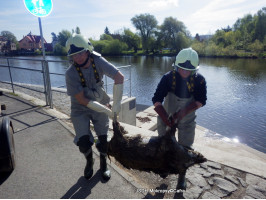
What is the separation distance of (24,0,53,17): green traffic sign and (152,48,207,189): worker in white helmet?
4460 mm

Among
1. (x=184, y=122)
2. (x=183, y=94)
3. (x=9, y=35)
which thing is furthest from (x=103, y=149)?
(x=9, y=35)

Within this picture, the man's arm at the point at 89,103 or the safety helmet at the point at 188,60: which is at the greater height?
the safety helmet at the point at 188,60

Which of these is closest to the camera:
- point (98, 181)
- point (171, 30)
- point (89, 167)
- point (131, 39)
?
point (98, 181)

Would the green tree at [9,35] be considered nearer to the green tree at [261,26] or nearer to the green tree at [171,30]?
the green tree at [171,30]

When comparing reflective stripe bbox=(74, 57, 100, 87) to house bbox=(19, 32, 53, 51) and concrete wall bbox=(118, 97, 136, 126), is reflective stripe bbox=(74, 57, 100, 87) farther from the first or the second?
house bbox=(19, 32, 53, 51)

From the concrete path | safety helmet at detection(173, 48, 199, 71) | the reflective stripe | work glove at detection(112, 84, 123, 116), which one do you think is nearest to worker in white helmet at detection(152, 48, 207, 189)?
safety helmet at detection(173, 48, 199, 71)

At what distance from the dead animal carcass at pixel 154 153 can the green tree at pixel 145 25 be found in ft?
185

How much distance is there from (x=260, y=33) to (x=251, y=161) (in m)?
58.3

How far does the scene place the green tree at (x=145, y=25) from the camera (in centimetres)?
5747

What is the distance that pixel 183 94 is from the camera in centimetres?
288

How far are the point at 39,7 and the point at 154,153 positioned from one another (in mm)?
5262

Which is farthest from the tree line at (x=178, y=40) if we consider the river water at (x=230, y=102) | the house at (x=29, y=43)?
the river water at (x=230, y=102)

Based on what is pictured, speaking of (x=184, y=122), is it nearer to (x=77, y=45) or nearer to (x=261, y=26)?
(x=77, y=45)

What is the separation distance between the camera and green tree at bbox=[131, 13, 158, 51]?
5747 centimetres
